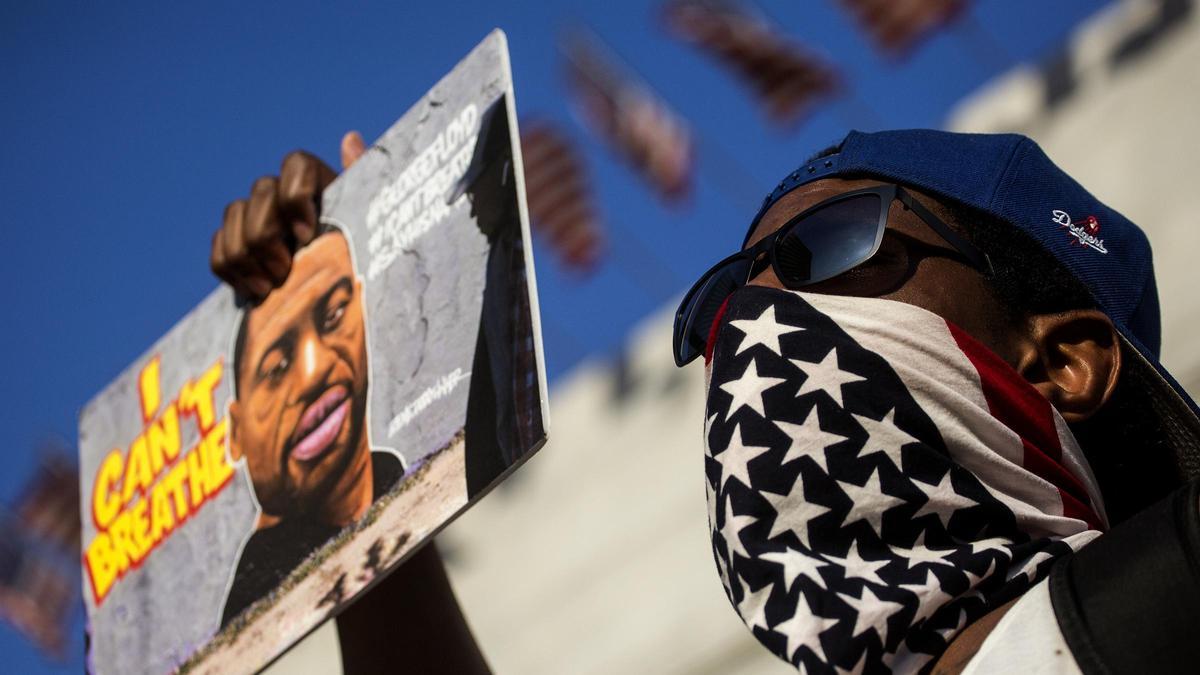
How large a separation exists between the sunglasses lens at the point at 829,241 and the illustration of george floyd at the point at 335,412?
38 centimetres

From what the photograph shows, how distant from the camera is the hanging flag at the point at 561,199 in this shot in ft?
54.8

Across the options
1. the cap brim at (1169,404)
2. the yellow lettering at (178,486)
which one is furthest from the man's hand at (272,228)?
the cap brim at (1169,404)

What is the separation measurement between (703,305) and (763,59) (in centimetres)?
1408

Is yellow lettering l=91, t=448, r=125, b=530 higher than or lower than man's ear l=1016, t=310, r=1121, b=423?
higher

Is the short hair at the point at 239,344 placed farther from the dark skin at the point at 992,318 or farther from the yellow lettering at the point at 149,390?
the dark skin at the point at 992,318

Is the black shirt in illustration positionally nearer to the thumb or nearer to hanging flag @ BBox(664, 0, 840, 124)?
the thumb

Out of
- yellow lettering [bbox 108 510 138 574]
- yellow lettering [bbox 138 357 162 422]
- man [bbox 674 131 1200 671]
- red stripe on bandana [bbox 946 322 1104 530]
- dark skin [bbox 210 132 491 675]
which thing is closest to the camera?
man [bbox 674 131 1200 671]

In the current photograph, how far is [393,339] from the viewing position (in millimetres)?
2488

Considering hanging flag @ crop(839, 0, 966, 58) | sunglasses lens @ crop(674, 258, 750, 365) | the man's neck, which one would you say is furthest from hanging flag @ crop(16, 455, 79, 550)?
sunglasses lens @ crop(674, 258, 750, 365)

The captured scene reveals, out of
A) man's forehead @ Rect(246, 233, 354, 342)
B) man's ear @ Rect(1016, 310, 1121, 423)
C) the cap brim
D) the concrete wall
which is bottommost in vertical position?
the cap brim

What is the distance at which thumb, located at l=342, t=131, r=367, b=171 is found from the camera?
302 cm

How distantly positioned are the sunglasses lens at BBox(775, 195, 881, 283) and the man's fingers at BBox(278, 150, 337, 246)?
1.21 m

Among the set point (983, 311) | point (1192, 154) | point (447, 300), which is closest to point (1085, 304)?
point (983, 311)

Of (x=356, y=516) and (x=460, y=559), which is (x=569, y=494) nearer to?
(x=460, y=559)
